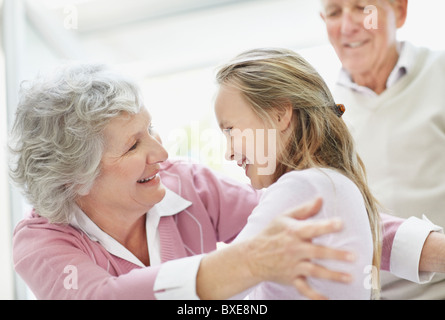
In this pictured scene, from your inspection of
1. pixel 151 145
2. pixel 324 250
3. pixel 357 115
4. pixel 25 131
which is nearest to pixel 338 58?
pixel 357 115

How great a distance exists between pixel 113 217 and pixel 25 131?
9.9 inches

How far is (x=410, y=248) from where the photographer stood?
98 centimetres

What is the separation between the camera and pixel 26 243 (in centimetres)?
98

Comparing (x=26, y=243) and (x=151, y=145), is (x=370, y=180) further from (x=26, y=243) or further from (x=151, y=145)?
(x=26, y=243)

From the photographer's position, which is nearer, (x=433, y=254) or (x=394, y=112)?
(x=433, y=254)

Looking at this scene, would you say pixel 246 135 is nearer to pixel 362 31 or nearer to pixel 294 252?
pixel 294 252

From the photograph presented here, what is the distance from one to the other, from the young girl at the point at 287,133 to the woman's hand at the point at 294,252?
0.38 ft

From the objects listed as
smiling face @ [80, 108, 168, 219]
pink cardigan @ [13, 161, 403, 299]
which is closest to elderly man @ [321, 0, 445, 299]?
pink cardigan @ [13, 161, 403, 299]

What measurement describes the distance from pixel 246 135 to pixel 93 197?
377 millimetres

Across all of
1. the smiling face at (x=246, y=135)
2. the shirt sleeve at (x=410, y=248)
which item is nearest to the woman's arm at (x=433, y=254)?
the shirt sleeve at (x=410, y=248)

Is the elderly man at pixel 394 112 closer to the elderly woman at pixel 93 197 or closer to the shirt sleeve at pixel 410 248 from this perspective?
the shirt sleeve at pixel 410 248

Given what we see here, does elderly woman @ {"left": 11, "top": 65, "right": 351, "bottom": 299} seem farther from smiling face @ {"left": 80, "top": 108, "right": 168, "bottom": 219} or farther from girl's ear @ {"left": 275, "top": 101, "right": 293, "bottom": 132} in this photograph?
girl's ear @ {"left": 275, "top": 101, "right": 293, "bottom": 132}

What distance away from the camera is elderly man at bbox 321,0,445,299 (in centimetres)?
109

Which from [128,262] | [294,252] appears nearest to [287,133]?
[294,252]
